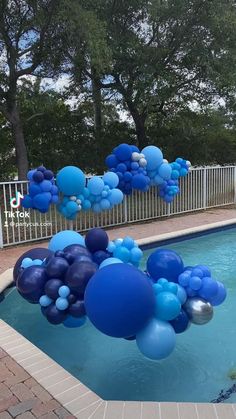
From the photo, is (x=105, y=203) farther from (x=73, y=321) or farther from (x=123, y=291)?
(x=123, y=291)

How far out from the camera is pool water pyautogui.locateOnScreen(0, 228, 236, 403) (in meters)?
3.39

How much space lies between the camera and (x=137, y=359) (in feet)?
12.7

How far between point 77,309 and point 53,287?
11.7 inches

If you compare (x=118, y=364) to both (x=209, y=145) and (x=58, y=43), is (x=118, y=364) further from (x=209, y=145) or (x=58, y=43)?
(x=209, y=145)

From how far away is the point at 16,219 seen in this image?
759 cm

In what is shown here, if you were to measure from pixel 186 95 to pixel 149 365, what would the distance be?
1110 centimetres

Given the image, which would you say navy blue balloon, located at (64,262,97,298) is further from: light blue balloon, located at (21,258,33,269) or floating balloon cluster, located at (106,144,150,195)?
floating balloon cluster, located at (106,144,150,195)

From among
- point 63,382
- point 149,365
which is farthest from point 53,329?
point 63,382

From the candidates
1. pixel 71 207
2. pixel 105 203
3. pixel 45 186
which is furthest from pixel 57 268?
pixel 105 203

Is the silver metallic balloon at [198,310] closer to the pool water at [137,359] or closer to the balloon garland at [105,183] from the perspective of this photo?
the pool water at [137,359]

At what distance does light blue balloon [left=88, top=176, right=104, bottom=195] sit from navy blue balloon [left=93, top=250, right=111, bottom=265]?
128 inches

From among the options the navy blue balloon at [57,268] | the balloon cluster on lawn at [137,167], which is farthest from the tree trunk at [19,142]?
the navy blue balloon at [57,268]

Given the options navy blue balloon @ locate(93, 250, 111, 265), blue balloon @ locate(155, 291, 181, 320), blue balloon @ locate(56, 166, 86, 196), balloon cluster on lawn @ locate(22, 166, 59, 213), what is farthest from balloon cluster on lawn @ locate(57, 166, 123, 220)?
blue balloon @ locate(155, 291, 181, 320)

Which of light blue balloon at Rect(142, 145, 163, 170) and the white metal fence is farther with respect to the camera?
light blue balloon at Rect(142, 145, 163, 170)
